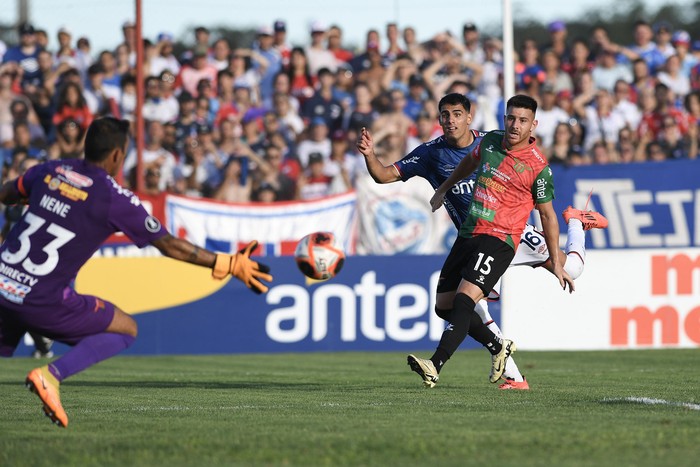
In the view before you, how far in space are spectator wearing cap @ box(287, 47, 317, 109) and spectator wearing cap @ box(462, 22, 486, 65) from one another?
2.75 m

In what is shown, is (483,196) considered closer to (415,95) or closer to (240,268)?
(240,268)

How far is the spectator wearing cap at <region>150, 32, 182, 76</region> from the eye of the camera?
21.0m

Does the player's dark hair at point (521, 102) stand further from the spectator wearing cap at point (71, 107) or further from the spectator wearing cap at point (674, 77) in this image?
the spectator wearing cap at point (674, 77)

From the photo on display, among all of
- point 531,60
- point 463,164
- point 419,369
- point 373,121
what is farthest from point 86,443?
point 531,60

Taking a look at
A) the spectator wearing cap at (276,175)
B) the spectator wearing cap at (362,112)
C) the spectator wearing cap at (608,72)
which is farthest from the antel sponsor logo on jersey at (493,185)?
the spectator wearing cap at (608,72)

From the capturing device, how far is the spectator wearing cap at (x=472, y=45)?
2188 centimetres

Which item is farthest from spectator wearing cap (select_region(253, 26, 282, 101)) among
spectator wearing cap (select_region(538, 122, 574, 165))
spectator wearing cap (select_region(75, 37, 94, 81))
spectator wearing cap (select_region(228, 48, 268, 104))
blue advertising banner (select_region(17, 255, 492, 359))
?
blue advertising banner (select_region(17, 255, 492, 359))

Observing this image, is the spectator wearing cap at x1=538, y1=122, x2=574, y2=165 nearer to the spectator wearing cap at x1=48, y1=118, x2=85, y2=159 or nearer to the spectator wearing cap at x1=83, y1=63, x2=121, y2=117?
the spectator wearing cap at x1=83, y1=63, x2=121, y2=117

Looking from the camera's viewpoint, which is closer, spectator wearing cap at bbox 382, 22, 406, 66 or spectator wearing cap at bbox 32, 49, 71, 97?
spectator wearing cap at bbox 32, 49, 71, 97

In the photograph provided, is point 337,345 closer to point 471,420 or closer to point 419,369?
point 419,369

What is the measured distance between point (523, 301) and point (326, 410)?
27.6ft

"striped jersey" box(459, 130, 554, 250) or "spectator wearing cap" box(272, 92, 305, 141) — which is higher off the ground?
"spectator wearing cap" box(272, 92, 305, 141)

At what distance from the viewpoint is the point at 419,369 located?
980cm

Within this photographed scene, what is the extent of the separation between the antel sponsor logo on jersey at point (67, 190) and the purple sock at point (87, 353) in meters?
0.97
